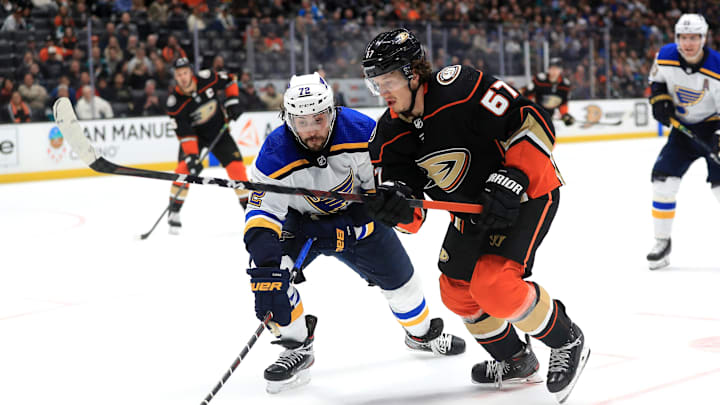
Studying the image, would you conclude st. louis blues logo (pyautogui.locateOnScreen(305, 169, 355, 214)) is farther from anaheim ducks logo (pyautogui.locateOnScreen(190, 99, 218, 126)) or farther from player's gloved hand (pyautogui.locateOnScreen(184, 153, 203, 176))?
anaheim ducks logo (pyautogui.locateOnScreen(190, 99, 218, 126))

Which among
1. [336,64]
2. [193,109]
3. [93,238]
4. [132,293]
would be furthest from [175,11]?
[132,293]

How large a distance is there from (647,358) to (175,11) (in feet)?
31.2

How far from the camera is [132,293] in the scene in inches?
160

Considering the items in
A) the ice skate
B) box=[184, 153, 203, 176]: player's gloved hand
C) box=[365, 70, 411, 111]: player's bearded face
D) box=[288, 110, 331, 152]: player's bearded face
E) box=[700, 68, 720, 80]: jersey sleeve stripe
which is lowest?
the ice skate

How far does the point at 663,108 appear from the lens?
4285 mm

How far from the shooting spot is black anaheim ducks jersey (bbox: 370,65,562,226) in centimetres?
222

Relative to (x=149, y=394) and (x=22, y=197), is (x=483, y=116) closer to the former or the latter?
(x=149, y=394)

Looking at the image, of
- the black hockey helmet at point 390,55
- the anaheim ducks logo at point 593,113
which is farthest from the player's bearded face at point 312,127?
the anaheim ducks logo at point 593,113

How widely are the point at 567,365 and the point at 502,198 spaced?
0.54 m

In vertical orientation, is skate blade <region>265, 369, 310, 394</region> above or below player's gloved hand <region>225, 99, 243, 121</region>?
below

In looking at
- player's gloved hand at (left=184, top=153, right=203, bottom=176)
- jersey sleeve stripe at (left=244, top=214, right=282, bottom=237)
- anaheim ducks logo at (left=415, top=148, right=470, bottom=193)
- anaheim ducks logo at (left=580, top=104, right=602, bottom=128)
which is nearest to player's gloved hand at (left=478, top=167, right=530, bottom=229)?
anaheim ducks logo at (left=415, top=148, right=470, bottom=193)

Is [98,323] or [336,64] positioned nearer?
[98,323]

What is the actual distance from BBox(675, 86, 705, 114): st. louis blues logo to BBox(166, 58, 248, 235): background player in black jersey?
309cm

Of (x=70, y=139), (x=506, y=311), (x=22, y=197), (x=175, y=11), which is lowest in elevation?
(x=22, y=197)
